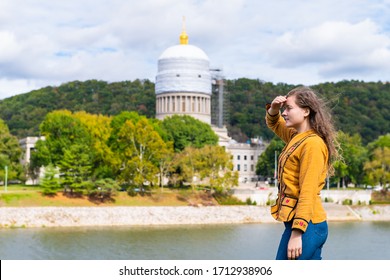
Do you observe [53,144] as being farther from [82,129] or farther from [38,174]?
[38,174]

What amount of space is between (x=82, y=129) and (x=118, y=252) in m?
25.5

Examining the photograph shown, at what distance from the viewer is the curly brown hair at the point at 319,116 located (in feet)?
16.4

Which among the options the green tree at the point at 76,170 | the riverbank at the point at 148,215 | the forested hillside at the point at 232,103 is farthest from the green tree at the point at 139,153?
the forested hillside at the point at 232,103

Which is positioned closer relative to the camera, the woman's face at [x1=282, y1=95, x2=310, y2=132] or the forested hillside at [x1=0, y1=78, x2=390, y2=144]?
the woman's face at [x1=282, y1=95, x2=310, y2=132]

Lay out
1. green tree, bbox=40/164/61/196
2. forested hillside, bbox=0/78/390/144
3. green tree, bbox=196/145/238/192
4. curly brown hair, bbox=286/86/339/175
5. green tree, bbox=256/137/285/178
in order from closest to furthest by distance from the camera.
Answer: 1. curly brown hair, bbox=286/86/339/175
2. green tree, bbox=40/164/61/196
3. green tree, bbox=196/145/238/192
4. green tree, bbox=256/137/285/178
5. forested hillside, bbox=0/78/390/144

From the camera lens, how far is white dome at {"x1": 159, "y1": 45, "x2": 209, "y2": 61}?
267ft

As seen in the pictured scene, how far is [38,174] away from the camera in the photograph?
197 feet

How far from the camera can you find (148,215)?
44.4 meters

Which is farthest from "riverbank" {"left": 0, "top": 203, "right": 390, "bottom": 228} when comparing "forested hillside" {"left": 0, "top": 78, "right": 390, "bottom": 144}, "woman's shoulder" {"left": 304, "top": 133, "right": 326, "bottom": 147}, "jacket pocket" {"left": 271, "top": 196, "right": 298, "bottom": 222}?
"forested hillside" {"left": 0, "top": 78, "right": 390, "bottom": 144}

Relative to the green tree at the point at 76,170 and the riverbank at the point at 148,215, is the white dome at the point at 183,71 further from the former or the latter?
the riverbank at the point at 148,215

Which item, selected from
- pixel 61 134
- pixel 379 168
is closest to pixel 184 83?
pixel 61 134

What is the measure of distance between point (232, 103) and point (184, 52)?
30.1 m

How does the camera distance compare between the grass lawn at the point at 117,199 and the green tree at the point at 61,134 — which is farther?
the green tree at the point at 61,134

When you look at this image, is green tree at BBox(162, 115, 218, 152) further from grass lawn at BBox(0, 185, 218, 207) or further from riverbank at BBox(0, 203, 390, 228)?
riverbank at BBox(0, 203, 390, 228)
